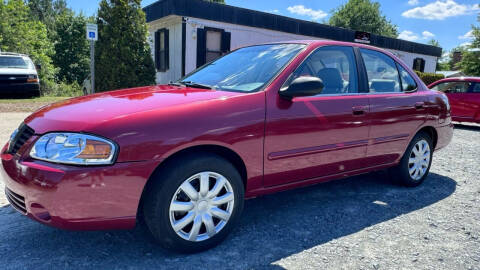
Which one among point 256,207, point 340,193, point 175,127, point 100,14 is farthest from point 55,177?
point 100,14

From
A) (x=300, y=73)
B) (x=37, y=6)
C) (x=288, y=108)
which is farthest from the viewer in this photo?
(x=37, y=6)

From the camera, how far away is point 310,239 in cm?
288

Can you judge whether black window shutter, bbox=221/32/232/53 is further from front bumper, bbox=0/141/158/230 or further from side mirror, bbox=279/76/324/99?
front bumper, bbox=0/141/158/230

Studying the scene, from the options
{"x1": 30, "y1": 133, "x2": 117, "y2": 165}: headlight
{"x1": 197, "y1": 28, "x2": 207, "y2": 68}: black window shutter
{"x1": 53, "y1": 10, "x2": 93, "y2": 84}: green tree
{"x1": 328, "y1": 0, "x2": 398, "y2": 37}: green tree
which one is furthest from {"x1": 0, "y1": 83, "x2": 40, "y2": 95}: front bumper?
{"x1": 328, "y1": 0, "x2": 398, "y2": 37}: green tree

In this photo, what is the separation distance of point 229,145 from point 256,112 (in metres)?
0.35

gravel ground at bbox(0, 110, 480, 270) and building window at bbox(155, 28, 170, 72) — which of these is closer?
gravel ground at bbox(0, 110, 480, 270)

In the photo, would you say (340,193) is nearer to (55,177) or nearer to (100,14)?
(55,177)

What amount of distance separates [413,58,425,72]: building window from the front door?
21.0 m

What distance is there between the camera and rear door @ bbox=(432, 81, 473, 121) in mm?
10273

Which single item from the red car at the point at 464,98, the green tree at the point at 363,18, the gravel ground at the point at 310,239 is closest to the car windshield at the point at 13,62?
the gravel ground at the point at 310,239

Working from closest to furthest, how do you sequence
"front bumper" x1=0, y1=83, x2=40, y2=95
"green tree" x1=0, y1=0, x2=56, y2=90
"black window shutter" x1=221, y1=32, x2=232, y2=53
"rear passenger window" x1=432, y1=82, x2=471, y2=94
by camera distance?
"rear passenger window" x1=432, y1=82, x2=471, y2=94, "front bumper" x1=0, y1=83, x2=40, y2=95, "black window shutter" x1=221, y1=32, x2=232, y2=53, "green tree" x1=0, y1=0, x2=56, y2=90

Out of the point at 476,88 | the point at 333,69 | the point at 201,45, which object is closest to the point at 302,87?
the point at 333,69

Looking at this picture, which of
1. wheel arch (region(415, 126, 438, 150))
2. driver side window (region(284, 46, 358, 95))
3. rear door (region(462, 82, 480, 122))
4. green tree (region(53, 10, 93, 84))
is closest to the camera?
driver side window (region(284, 46, 358, 95))

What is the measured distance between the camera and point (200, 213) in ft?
8.38
